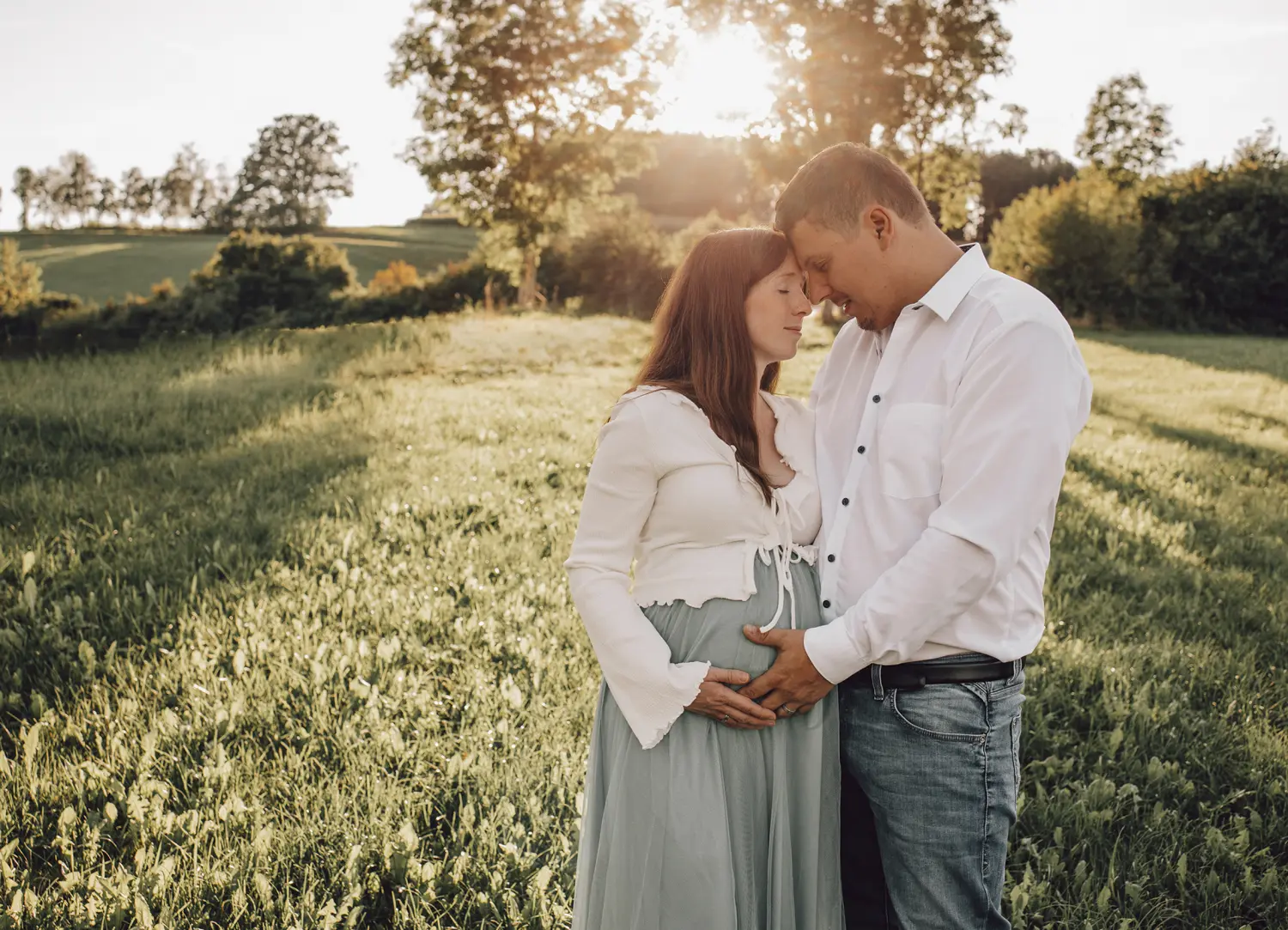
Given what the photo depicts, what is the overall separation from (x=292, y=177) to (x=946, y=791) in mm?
100369

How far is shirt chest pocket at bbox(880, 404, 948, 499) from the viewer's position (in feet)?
7.47

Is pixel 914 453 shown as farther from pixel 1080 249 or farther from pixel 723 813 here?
pixel 1080 249

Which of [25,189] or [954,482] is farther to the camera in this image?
[25,189]

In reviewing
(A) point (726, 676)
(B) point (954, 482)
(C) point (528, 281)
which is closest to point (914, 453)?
(B) point (954, 482)

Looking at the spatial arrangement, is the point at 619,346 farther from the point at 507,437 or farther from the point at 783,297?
the point at 783,297

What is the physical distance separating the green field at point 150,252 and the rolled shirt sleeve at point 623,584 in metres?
45.4

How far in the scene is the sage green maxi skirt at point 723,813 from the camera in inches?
90.1

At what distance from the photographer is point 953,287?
2.39m

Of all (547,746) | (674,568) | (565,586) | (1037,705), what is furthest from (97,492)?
(1037,705)

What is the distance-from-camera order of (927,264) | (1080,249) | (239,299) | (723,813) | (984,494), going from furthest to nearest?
(1080,249)
(239,299)
(927,264)
(723,813)
(984,494)

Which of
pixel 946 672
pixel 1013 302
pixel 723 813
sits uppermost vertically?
pixel 1013 302

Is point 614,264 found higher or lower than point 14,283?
higher

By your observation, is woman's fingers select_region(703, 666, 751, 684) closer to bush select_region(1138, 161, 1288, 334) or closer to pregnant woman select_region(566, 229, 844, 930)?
pregnant woman select_region(566, 229, 844, 930)

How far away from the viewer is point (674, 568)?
2518 mm
